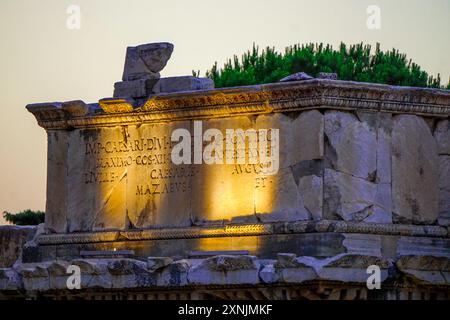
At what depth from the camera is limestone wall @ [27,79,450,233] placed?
3456cm

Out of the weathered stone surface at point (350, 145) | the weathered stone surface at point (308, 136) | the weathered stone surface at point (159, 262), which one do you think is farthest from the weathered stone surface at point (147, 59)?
the weathered stone surface at point (350, 145)

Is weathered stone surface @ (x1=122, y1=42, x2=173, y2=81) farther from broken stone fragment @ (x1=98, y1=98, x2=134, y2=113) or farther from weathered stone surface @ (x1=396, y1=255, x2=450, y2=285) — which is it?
weathered stone surface @ (x1=396, y1=255, x2=450, y2=285)

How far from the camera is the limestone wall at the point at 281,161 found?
34562 millimetres

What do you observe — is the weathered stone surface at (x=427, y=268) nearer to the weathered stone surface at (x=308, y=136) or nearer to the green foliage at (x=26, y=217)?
the weathered stone surface at (x=308, y=136)

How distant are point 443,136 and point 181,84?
14.8ft

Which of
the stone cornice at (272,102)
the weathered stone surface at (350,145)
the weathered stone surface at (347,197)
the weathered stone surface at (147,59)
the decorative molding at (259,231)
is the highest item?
the weathered stone surface at (147,59)

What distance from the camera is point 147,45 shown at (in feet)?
123

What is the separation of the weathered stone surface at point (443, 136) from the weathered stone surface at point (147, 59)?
4.91m

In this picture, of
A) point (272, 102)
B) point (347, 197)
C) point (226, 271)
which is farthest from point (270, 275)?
point (272, 102)

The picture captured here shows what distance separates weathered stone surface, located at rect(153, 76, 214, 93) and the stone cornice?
403mm

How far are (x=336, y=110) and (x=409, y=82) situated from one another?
89.4ft

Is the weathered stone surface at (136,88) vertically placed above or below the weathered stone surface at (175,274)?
above

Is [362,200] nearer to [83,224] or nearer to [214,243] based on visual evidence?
[214,243]

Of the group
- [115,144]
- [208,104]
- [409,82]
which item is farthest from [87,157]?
[409,82]
